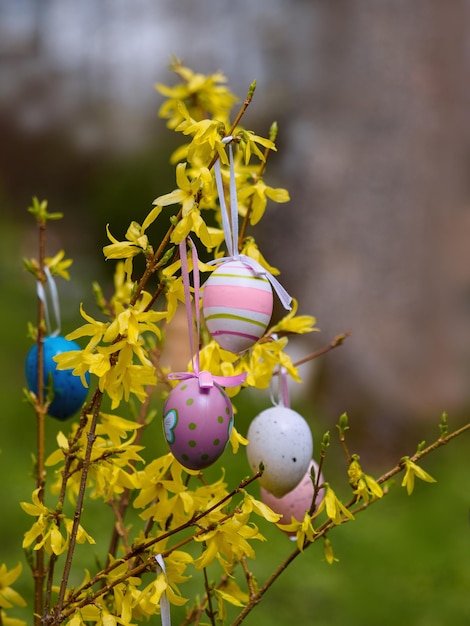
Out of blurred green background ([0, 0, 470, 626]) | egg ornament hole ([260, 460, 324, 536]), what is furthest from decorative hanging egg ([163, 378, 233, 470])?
blurred green background ([0, 0, 470, 626])

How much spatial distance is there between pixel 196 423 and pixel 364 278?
2.87m

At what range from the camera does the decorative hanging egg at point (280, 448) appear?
3.24 feet

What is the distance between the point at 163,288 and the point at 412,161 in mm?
Answer: 2965

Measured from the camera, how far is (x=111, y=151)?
5.98 m

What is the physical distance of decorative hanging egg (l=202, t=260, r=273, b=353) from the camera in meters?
0.85

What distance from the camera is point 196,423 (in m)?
0.83

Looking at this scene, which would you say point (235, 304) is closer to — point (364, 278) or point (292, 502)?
point (292, 502)

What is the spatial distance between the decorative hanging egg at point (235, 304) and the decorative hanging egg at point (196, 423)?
2.2 inches

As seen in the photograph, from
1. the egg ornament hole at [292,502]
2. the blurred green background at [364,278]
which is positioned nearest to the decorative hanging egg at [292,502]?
the egg ornament hole at [292,502]

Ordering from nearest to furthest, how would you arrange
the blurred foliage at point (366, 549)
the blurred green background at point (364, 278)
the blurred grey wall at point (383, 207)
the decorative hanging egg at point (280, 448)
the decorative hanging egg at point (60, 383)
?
the decorative hanging egg at point (280, 448)
the decorative hanging egg at point (60, 383)
the blurred foliage at point (366, 549)
the blurred green background at point (364, 278)
the blurred grey wall at point (383, 207)

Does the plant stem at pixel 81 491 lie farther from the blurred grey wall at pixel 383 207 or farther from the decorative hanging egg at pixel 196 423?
the blurred grey wall at pixel 383 207

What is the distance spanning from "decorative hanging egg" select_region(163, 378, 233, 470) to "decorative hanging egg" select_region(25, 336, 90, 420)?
1.04ft

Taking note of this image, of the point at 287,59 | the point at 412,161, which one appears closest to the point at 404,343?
the point at 412,161

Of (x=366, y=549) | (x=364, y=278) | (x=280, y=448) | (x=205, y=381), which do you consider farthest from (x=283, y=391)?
(x=364, y=278)
